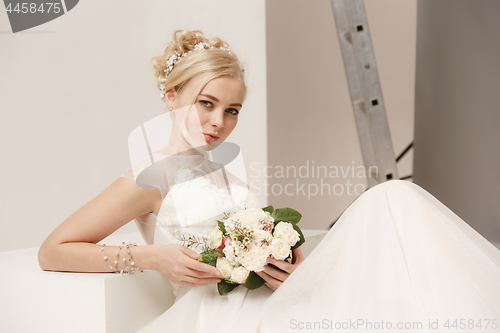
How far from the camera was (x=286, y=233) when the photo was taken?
3.89 ft

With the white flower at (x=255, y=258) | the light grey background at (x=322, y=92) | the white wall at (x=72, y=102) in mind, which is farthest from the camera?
the light grey background at (x=322, y=92)

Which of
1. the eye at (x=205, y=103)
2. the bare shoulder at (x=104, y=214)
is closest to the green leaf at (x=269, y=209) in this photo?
the bare shoulder at (x=104, y=214)

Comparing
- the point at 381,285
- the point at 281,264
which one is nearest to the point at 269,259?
the point at 281,264

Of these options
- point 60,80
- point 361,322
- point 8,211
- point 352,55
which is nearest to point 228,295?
point 361,322

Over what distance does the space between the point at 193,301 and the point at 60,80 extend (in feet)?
5.08

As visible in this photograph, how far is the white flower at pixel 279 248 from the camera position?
1163 millimetres

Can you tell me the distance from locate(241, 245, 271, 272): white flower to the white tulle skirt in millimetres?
83

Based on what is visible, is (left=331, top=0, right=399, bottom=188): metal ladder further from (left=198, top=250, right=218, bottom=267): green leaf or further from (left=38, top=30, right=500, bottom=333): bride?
(left=198, top=250, right=218, bottom=267): green leaf

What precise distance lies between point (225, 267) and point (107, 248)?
379 millimetres

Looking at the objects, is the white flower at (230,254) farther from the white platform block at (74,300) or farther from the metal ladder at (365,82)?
the metal ladder at (365,82)

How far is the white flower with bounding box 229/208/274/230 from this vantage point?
118cm

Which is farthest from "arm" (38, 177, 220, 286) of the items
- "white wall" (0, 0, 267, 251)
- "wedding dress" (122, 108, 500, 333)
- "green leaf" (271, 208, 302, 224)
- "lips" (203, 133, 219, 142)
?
"white wall" (0, 0, 267, 251)

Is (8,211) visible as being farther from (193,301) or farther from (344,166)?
(344,166)

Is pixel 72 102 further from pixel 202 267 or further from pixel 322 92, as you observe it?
pixel 322 92
